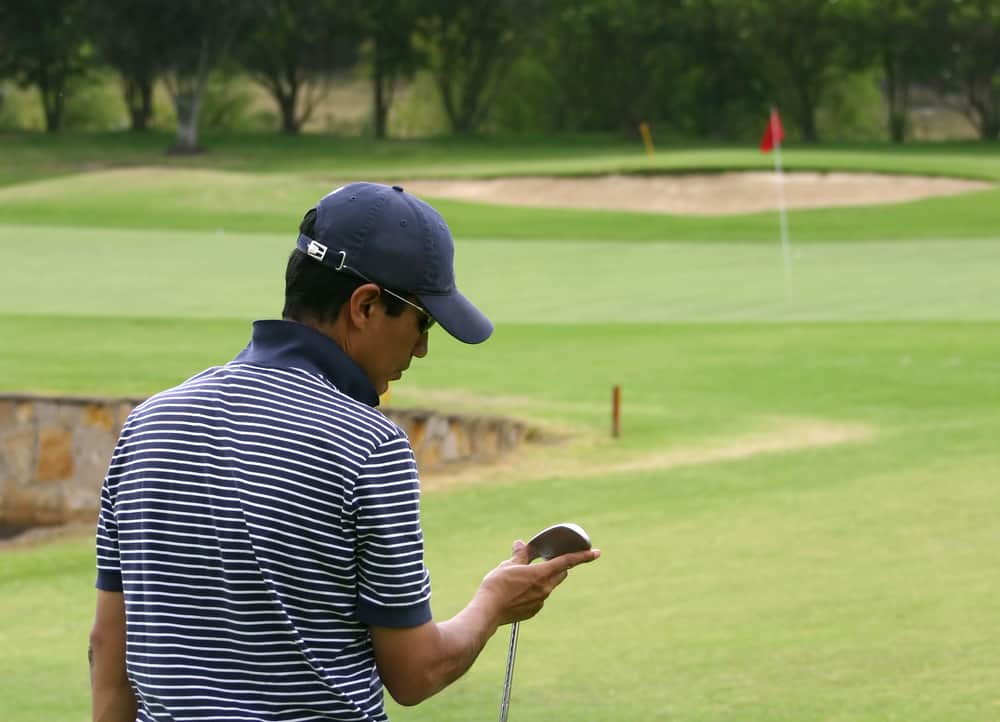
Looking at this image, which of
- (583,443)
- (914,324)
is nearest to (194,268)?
(914,324)

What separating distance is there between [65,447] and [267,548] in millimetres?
12265

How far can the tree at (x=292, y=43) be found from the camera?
63750mm

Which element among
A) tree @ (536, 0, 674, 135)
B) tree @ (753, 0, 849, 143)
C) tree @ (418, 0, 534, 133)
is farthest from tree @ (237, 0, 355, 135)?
tree @ (753, 0, 849, 143)

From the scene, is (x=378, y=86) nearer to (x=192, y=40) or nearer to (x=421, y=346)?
(x=192, y=40)

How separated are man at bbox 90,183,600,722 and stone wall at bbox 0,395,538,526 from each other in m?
10.9

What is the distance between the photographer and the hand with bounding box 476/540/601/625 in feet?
9.75

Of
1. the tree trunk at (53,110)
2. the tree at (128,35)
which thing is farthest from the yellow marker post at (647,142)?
the tree trunk at (53,110)

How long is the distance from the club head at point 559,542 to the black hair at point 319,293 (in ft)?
1.44

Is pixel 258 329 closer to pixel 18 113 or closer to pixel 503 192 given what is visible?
pixel 503 192

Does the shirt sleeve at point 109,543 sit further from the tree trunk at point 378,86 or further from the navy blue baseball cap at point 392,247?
the tree trunk at point 378,86

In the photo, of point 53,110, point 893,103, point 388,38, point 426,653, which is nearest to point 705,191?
point 893,103

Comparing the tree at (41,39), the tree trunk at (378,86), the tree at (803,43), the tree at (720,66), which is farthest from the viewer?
the tree trunk at (378,86)

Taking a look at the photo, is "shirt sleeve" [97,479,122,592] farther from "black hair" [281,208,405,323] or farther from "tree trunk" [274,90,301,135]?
"tree trunk" [274,90,301,135]

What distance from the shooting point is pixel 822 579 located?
298 inches
